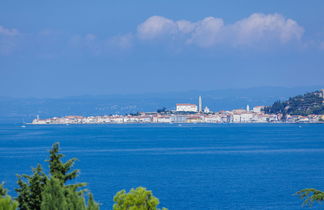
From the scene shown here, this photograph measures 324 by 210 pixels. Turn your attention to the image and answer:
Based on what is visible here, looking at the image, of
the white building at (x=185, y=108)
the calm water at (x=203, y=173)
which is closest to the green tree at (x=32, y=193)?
the calm water at (x=203, y=173)

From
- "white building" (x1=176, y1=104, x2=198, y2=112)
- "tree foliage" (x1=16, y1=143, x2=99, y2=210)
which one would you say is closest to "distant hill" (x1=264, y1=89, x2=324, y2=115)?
"white building" (x1=176, y1=104, x2=198, y2=112)

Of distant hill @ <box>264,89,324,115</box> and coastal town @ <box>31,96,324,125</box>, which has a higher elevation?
distant hill @ <box>264,89,324,115</box>

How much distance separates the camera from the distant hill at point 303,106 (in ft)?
455

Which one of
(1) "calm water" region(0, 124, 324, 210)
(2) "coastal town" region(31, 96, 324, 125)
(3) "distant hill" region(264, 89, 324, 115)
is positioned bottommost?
(1) "calm water" region(0, 124, 324, 210)

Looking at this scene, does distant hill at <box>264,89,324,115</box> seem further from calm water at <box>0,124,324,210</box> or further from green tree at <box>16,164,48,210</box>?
green tree at <box>16,164,48,210</box>

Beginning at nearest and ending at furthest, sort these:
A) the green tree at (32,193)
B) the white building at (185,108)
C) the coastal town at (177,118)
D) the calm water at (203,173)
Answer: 1. the green tree at (32,193)
2. the calm water at (203,173)
3. the coastal town at (177,118)
4. the white building at (185,108)

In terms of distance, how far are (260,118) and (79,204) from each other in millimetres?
144148

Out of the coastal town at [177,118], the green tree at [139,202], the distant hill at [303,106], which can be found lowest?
the green tree at [139,202]

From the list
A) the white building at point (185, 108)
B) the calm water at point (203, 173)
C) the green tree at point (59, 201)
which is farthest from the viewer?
the white building at point (185, 108)

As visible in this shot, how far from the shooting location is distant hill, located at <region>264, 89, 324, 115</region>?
13862 cm

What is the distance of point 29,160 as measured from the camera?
136 feet

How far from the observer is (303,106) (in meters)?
142

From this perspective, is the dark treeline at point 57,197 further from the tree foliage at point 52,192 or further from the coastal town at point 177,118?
the coastal town at point 177,118

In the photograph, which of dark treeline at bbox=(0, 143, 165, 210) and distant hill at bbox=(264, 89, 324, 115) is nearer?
dark treeline at bbox=(0, 143, 165, 210)
